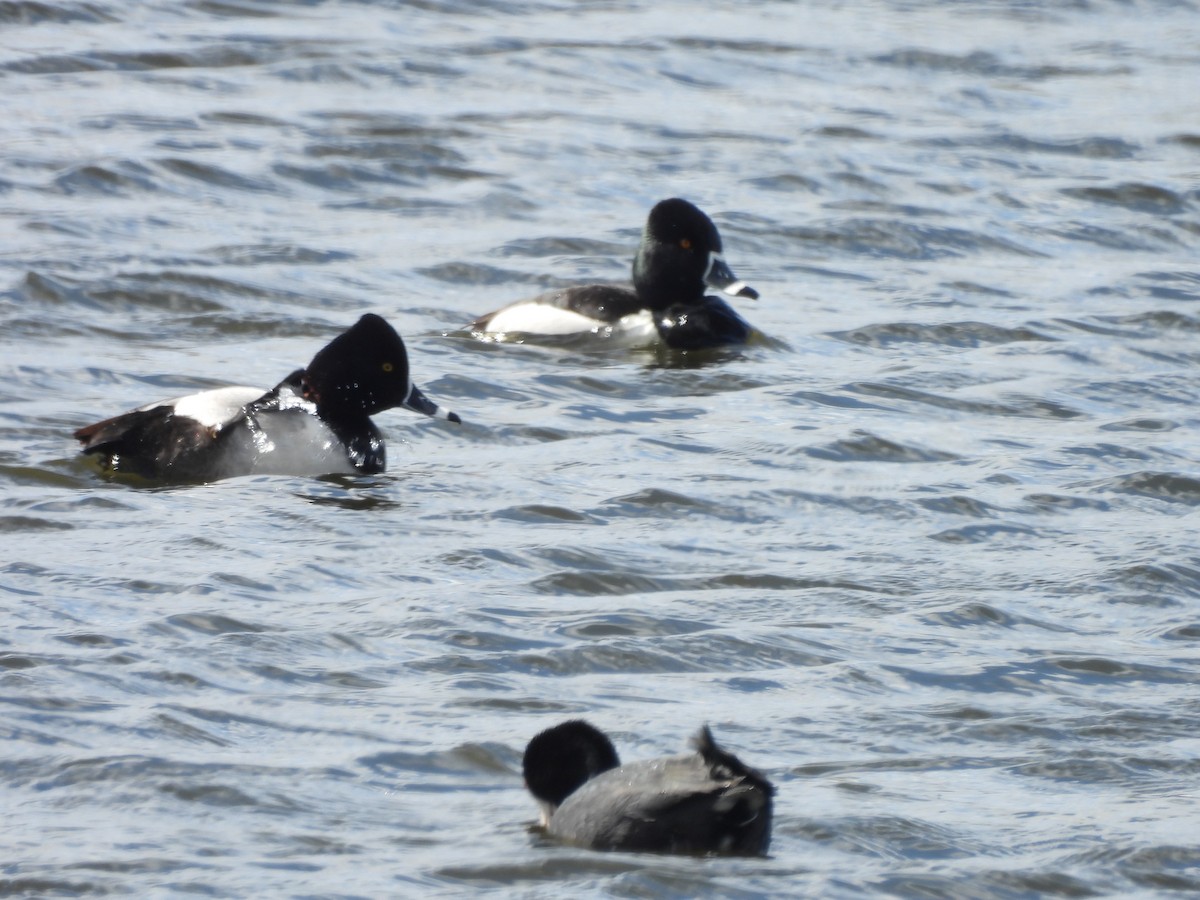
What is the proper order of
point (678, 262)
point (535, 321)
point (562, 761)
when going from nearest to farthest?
point (562, 761) → point (535, 321) → point (678, 262)

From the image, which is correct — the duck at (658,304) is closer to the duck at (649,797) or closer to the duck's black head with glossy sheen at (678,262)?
the duck's black head with glossy sheen at (678,262)

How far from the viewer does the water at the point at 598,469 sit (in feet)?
20.5

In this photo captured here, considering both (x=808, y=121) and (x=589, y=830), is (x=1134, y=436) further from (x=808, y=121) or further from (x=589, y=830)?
(x=808, y=121)

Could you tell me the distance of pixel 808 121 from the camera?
60.5ft

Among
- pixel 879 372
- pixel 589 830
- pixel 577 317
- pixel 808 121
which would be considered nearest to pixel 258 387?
pixel 577 317

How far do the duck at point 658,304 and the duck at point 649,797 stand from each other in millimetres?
6847

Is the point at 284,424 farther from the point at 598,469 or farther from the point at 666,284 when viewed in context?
the point at 666,284

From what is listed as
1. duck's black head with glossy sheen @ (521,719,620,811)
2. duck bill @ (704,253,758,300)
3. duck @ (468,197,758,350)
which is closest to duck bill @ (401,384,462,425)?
duck @ (468,197,758,350)

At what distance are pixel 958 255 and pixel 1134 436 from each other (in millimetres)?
4286

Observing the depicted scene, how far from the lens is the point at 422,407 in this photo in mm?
10688

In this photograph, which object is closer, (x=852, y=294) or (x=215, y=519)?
(x=215, y=519)

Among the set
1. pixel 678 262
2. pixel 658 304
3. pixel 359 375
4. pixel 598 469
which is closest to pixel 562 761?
pixel 598 469

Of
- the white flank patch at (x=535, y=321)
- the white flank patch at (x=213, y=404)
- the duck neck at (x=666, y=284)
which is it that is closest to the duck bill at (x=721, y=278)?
the duck neck at (x=666, y=284)

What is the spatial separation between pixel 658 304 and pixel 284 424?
3.91 metres
